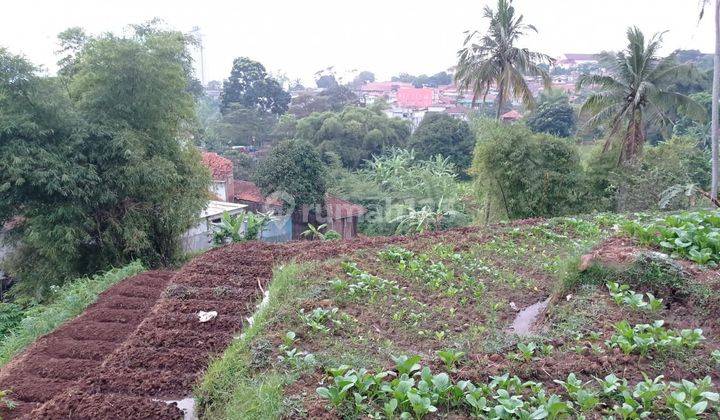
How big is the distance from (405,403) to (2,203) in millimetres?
8148

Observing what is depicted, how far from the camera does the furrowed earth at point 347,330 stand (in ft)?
12.9

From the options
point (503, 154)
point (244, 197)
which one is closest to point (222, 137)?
point (244, 197)

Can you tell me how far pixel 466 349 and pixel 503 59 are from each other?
15.3 meters

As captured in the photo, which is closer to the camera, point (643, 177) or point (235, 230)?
point (235, 230)

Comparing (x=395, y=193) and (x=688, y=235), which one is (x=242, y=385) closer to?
(x=688, y=235)

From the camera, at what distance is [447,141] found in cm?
3023

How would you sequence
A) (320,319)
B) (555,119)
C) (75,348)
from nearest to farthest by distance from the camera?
(320,319) → (75,348) → (555,119)

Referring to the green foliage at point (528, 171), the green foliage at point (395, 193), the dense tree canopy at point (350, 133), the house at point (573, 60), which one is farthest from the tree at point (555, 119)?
the house at point (573, 60)

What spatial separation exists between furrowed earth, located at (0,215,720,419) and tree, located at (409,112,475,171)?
2294 centimetres

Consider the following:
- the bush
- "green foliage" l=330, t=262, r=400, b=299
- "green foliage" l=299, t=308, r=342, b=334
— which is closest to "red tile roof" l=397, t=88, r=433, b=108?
the bush

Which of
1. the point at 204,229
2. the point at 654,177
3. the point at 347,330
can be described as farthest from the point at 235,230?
the point at 654,177

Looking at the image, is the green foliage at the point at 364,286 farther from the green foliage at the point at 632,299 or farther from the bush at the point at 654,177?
the bush at the point at 654,177

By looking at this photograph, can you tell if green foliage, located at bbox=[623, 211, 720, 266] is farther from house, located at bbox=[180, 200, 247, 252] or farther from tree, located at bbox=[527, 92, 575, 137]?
tree, located at bbox=[527, 92, 575, 137]

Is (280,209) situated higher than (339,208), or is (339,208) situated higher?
(280,209)
